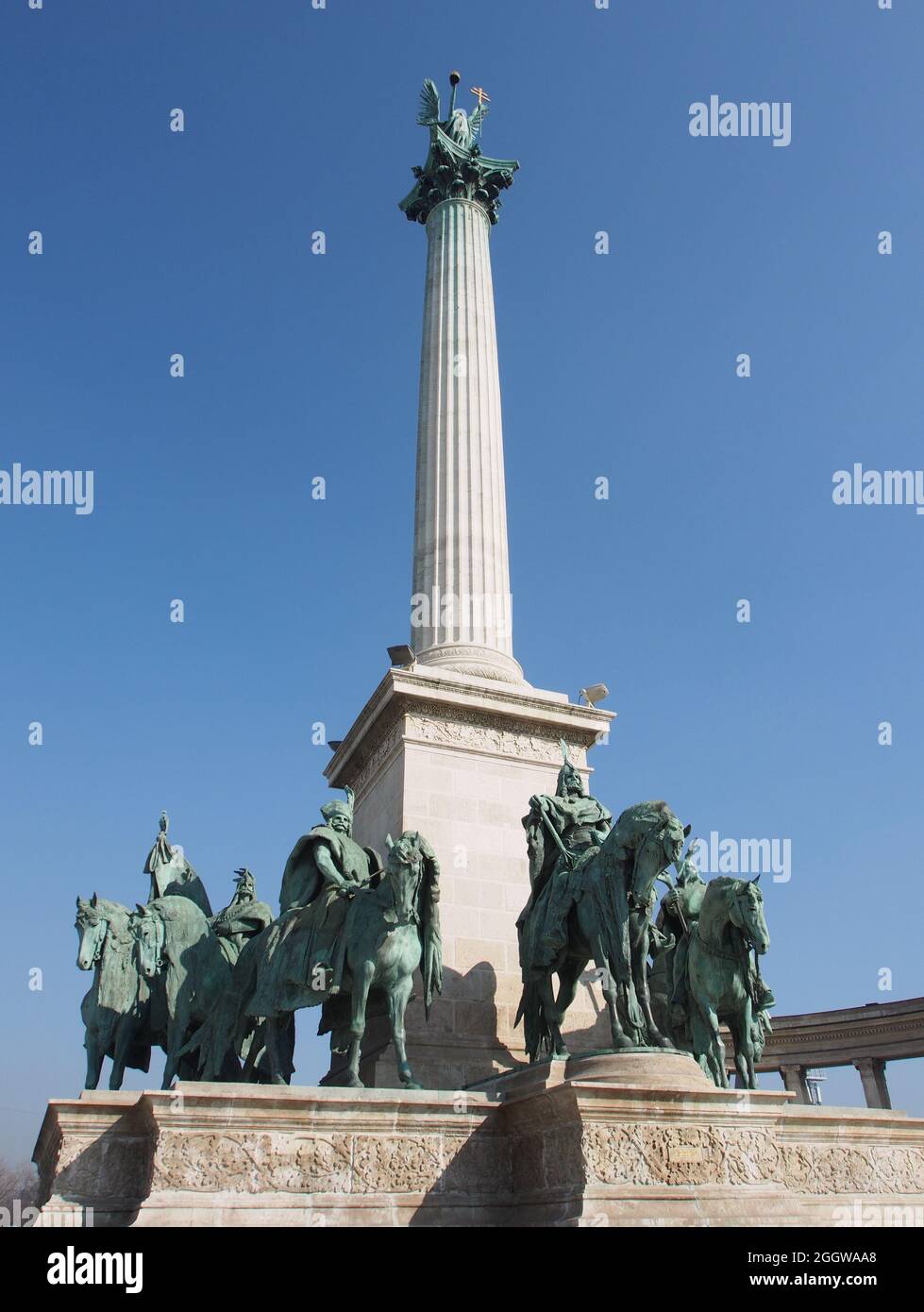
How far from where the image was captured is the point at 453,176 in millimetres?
27047

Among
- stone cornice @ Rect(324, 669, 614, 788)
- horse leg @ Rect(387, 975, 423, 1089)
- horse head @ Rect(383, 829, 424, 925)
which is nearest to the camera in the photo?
horse leg @ Rect(387, 975, 423, 1089)

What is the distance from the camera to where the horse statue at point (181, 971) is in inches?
588

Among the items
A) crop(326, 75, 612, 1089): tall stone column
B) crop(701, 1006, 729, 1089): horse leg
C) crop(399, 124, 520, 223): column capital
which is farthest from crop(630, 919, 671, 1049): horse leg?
crop(399, 124, 520, 223): column capital

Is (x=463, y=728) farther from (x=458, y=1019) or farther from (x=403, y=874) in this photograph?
(x=403, y=874)

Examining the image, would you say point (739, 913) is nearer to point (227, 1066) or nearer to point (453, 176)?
point (227, 1066)

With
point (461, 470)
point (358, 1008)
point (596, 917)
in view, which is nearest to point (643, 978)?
point (596, 917)

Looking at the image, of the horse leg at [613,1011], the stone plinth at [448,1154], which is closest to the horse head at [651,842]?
the horse leg at [613,1011]

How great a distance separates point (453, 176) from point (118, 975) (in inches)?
818

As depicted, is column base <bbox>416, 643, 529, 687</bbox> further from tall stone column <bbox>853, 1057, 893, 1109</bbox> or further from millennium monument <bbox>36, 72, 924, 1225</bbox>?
tall stone column <bbox>853, 1057, 893, 1109</bbox>

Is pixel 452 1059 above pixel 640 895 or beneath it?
beneath

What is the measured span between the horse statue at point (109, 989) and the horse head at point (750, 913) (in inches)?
331

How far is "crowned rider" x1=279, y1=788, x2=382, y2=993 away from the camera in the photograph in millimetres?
13852

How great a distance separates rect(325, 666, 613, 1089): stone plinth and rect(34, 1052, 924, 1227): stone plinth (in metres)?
2.49
